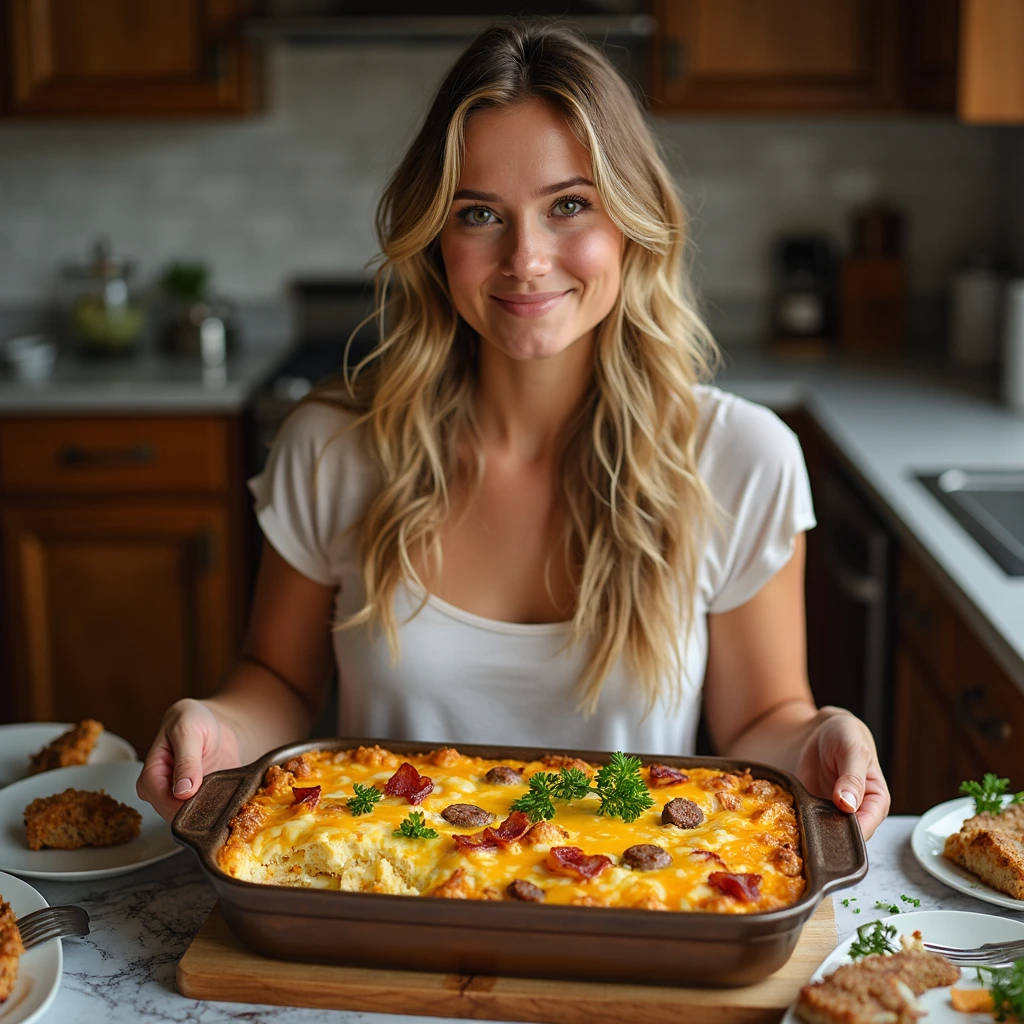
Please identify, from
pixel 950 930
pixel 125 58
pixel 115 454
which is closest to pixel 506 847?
pixel 950 930

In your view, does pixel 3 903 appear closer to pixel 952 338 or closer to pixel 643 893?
pixel 643 893

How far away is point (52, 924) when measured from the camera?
1121 millimetres

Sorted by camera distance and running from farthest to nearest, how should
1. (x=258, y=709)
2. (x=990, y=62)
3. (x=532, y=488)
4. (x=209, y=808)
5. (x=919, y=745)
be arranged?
1. (x=990, y=62)
2. (x=919, y=745)
3. (x=532, y=488)
4. (x=258, y=709)
5. (x=209, y=808)

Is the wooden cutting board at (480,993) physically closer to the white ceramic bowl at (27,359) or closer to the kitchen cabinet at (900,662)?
the kitchen cabinet at (900,662)

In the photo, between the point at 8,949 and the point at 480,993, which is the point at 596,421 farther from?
the point at 8,949

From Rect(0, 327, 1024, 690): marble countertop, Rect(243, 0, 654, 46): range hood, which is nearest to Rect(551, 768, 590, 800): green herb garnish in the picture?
→ Rect(0, 327, 1024, 690): marble countertop

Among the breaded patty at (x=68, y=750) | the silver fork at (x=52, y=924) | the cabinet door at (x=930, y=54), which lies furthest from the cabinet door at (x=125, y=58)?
the silver fork at (x=52, y=924)

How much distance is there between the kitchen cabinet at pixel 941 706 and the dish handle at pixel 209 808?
1067 mm

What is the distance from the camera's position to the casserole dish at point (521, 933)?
100 cm

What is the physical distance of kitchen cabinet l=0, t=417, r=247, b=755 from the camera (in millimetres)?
3246

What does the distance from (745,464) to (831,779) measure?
1.71ft

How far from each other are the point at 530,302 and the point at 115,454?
1982 mm

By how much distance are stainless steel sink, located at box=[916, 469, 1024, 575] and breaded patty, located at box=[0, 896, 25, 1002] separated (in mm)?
1433

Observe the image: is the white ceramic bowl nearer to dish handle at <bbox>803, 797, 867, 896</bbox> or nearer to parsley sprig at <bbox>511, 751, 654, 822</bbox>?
parsley sprig at <bbox>511, 751, 654, 822</bbox>
